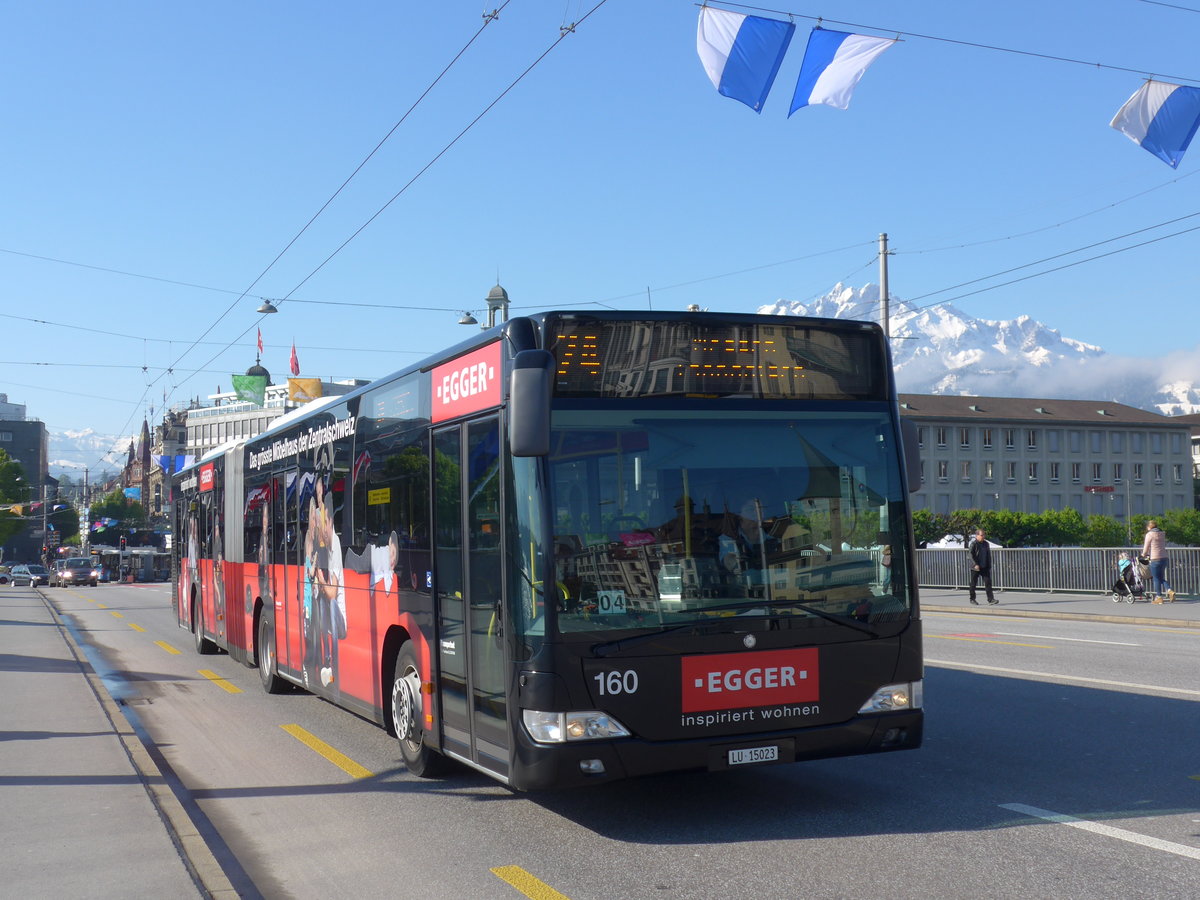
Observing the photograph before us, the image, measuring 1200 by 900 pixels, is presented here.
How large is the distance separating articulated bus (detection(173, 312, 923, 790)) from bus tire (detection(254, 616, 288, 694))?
591 centimetres

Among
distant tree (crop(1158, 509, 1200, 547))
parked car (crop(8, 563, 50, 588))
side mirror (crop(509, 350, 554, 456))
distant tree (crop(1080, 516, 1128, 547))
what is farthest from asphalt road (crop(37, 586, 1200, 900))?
distant tree (crop(1158, 509, 1200, 547))

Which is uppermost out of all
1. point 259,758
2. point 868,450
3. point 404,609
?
point 868,450

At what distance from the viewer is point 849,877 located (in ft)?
18.7

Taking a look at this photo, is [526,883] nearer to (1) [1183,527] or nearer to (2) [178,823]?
(2) [178,823]

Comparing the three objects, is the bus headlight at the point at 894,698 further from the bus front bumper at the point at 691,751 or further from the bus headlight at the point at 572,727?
the bus headlight at the point at 572,727

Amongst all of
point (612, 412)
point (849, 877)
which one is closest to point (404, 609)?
point (612, 412)

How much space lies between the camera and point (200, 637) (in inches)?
749

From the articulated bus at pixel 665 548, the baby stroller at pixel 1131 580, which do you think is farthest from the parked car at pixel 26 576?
the articulated bus at pixel 665 548

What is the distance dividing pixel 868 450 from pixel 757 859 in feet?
8.06

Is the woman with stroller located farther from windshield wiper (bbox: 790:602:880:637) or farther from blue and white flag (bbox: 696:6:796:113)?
windshield wiper (bbox: 790:602:880:637)

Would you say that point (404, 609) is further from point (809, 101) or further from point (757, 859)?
point (809, 101)

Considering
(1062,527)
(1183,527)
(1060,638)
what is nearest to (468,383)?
(1060,638)

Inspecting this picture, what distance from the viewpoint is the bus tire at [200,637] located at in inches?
→ 747

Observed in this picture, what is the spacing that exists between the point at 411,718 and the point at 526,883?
2849mm
